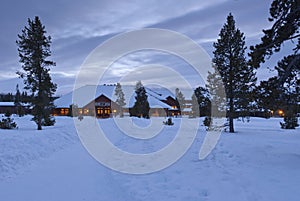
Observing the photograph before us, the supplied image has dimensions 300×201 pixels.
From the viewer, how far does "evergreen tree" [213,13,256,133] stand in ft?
75.5

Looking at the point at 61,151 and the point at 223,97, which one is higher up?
the point at 223,97

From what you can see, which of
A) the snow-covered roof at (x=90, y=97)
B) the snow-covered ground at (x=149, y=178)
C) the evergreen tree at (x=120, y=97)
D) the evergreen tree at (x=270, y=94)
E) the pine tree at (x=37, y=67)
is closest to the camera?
the snow-covered ground at (x=149, y=178)

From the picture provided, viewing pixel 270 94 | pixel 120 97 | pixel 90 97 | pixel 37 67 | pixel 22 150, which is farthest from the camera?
pixel 90 97

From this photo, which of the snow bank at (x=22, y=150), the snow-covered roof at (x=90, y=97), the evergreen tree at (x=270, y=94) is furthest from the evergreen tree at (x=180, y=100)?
the evergreen tree at (x=270, y=94)

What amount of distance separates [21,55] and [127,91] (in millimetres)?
51800

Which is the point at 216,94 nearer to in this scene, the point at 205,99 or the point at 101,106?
the point at 205,99

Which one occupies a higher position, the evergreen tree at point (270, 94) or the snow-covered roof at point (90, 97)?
the snow-covered roof at point (90, 97)

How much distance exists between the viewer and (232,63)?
23.5 metres

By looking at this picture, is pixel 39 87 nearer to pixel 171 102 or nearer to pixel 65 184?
pixel 65 184

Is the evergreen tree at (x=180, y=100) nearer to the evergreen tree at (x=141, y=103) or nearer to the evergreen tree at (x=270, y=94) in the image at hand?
the evergreen tree at (x=141, y=103)

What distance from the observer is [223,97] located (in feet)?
78.9

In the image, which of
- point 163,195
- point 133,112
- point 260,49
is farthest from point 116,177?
point 133,112

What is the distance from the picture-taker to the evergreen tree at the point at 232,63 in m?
23.0

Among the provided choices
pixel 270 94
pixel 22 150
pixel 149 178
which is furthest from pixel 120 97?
pixel 149 178
